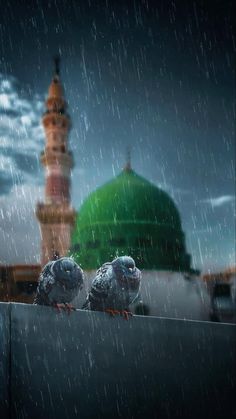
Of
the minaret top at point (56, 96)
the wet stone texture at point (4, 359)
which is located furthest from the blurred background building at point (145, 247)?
the wet stone texture at point (4, 359)

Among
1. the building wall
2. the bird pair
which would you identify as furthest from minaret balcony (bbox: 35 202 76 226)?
the bird pair

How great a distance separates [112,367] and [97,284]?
982 millimetres

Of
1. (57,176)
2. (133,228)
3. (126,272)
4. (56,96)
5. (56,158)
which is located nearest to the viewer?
(126,272)

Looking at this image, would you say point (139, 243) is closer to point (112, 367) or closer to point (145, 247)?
point (145, 247)

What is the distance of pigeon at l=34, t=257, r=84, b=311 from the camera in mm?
3324

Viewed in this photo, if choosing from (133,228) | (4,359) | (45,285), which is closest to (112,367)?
(4,359)

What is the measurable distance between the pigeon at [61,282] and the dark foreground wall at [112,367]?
1.86 feet

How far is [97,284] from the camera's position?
12.1ft

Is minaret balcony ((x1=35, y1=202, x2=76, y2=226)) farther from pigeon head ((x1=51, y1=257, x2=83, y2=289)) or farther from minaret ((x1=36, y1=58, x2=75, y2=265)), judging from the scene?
pigeon head ((x1=51, y1=257, x2=83, y2=289))

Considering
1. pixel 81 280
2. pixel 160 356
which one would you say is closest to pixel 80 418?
pixel 160 356

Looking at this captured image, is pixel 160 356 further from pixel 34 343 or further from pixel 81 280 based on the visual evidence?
pixel 34 343

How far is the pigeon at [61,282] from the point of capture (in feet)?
10.9

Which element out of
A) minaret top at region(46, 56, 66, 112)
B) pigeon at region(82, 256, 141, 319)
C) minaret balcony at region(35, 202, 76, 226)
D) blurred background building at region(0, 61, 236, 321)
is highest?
minaret top at region(46, 56, 66, 112)

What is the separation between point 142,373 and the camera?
9.73ft
